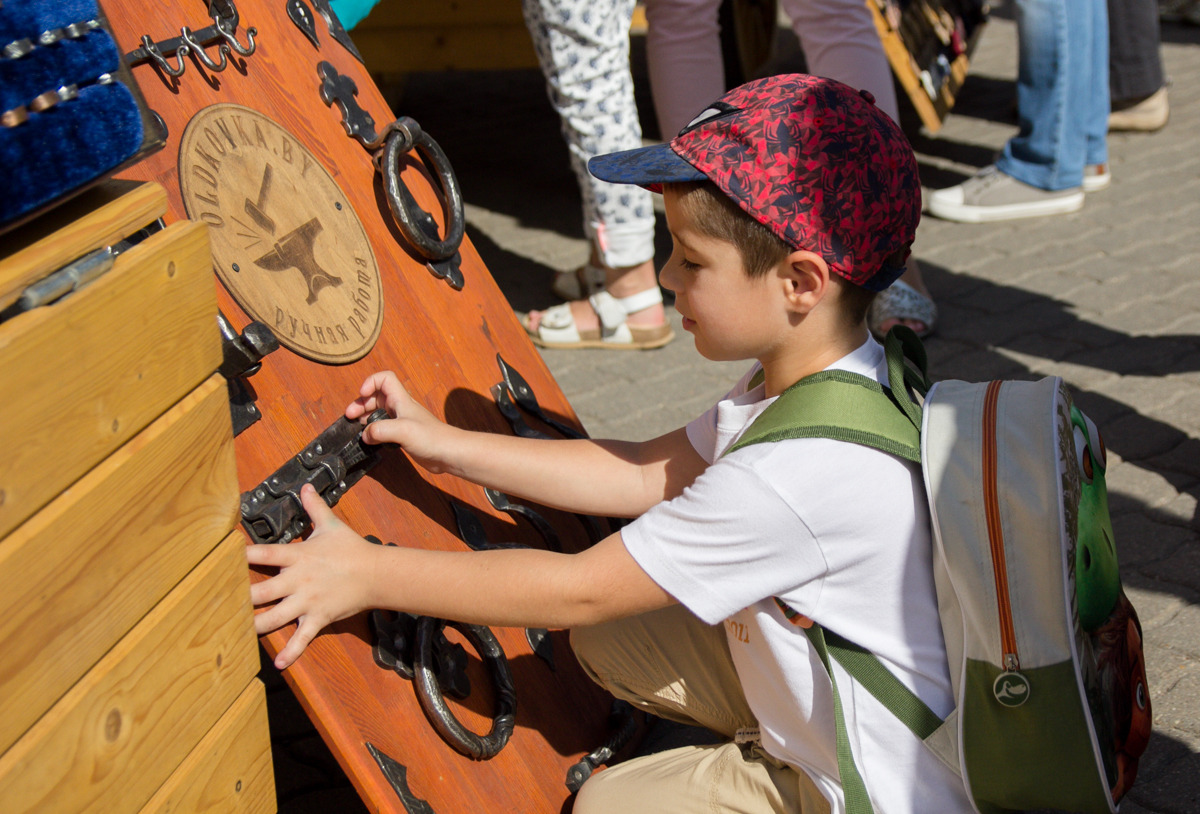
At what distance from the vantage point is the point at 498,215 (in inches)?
175

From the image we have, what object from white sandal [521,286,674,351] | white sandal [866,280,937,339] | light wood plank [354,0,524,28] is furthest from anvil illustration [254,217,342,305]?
light wood plank [354,0,524,28]

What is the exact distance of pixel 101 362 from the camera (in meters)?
0.89

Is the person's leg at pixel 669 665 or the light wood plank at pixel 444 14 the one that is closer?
the person's leg at pixel 669 665

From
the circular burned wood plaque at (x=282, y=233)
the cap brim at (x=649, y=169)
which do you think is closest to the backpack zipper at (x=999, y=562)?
the cap brim at (x=649, y=169)

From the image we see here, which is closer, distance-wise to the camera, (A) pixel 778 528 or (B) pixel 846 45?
(A) pixel 778 528

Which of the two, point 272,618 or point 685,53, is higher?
point 272,618

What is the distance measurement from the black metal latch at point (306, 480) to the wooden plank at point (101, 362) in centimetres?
31

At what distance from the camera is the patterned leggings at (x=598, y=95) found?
109 inches

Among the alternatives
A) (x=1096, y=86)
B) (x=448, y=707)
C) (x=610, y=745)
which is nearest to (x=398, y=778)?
(x=448, y=707)

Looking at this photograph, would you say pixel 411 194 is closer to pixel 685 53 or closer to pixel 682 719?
pixel 682 719

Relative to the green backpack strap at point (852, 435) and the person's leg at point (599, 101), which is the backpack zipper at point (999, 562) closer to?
the green backpack strap at point (852, 435)

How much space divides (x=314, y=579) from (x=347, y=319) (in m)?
0.44

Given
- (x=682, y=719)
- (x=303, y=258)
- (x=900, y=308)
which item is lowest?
(x=900, y=308)

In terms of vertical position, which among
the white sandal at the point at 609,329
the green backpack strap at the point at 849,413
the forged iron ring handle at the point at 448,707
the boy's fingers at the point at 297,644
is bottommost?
the white sandal at the point at 609,329
